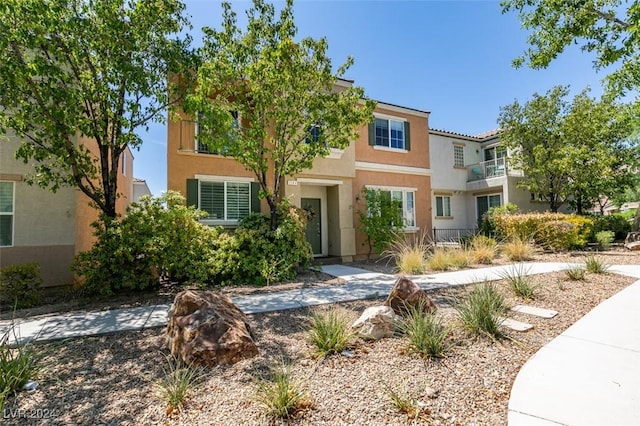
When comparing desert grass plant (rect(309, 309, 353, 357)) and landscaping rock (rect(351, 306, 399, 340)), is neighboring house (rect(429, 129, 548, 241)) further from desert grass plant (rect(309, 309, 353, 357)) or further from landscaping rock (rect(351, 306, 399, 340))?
desert grass plant (rect(309, 309, 353, 357))

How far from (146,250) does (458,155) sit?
68.8 ft

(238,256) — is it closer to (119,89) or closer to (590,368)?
(119,89)

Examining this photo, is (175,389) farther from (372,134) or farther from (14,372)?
(372,134)

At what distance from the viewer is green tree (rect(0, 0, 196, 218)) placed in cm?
644

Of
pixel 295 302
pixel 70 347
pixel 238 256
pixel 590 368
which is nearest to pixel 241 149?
pixel 238 256

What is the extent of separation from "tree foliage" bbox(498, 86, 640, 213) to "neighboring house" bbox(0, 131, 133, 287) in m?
21.2

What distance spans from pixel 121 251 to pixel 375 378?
276 inches

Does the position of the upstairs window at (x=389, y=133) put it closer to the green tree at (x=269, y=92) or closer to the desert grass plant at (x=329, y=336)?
the green tree at (x=269, y=92)

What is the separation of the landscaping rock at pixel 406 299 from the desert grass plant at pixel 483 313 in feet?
1.73

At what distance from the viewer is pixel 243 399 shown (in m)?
3.00

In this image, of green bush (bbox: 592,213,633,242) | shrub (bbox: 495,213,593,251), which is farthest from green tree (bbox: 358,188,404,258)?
green bush (bbox: 592,213,633,242)

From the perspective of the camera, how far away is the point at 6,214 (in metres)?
Answer: 8.59

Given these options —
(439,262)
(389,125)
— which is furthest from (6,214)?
(389,125)

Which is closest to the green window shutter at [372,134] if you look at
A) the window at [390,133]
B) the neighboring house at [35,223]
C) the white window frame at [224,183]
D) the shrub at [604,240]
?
the window at [390,133]
